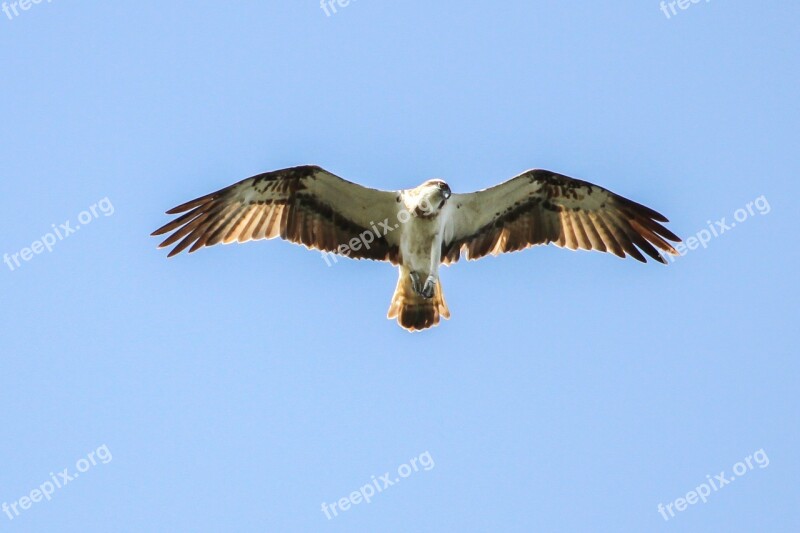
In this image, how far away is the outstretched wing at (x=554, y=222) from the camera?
12914 mm

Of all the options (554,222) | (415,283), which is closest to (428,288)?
(415,283)

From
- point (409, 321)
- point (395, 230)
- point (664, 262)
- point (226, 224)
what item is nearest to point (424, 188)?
point (395, 230)

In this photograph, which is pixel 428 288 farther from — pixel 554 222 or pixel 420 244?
pixel 554 222

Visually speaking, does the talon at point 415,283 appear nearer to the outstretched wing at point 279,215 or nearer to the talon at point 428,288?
the talon at point 428,288

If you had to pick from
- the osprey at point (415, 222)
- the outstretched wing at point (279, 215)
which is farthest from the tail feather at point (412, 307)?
the outstretched wing at point (279, 215)

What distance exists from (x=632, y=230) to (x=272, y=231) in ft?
14.8

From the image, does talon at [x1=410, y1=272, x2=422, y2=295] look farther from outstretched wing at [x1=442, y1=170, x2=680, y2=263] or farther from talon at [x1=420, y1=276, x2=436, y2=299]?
outstretched wing at [x1=442, y1=170, x2=680, y2=263]

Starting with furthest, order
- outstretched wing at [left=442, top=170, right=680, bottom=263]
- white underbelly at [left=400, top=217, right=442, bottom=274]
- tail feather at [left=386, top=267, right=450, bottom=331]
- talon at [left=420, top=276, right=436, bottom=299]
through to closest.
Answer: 1. outstretched wing at [left=442, top=170, right=680, bottom=263]
2. tail feather at [left=386, top=267, right=450, bottom=331]
3. talon at [left=420, top=276, right=436, bottom=299]
4. white underbelly at [left=400, top=217, right=442, bottom=274]

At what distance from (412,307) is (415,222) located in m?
1.08

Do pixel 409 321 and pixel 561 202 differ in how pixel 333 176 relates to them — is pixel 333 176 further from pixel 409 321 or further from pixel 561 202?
pixel 561 202

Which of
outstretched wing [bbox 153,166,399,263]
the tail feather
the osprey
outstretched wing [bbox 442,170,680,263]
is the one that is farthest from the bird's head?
the tail feather

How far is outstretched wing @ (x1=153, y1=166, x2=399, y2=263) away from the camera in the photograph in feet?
41.2

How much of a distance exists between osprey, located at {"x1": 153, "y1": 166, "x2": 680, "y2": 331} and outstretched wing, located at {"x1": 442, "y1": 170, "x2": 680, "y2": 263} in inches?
0.5

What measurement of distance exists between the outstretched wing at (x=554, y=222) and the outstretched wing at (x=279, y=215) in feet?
3.18
